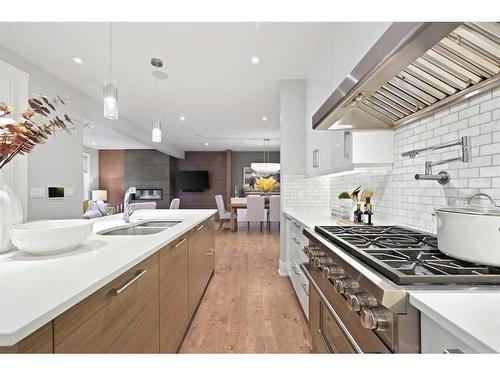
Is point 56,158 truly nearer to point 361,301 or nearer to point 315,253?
point 315,253

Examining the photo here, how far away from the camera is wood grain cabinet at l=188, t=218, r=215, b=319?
2.01 m

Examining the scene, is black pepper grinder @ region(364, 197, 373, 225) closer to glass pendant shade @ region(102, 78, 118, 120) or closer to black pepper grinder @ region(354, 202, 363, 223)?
black pepper grinder @ region(354, 202, 363, 223)

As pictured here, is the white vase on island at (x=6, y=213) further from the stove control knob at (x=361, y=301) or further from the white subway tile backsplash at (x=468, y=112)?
the white subway tile backsplash at (x=468, y=112)

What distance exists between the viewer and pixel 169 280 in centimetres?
146

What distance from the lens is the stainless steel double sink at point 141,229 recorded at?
182 centimetres

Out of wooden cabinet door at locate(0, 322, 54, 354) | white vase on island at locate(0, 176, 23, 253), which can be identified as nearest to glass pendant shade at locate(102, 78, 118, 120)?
white vase on island at locate(0, 176, 23, 253)

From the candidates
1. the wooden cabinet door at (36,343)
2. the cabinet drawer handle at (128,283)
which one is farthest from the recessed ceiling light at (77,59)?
the wooden cabinet door at (36,343)

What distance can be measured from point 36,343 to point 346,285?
921 millimetres

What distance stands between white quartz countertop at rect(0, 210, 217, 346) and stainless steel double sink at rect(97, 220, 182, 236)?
613 mm

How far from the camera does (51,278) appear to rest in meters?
0.75

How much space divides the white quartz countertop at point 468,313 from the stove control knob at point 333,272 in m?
0.39

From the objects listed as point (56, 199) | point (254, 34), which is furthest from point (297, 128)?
point (56, 199)
